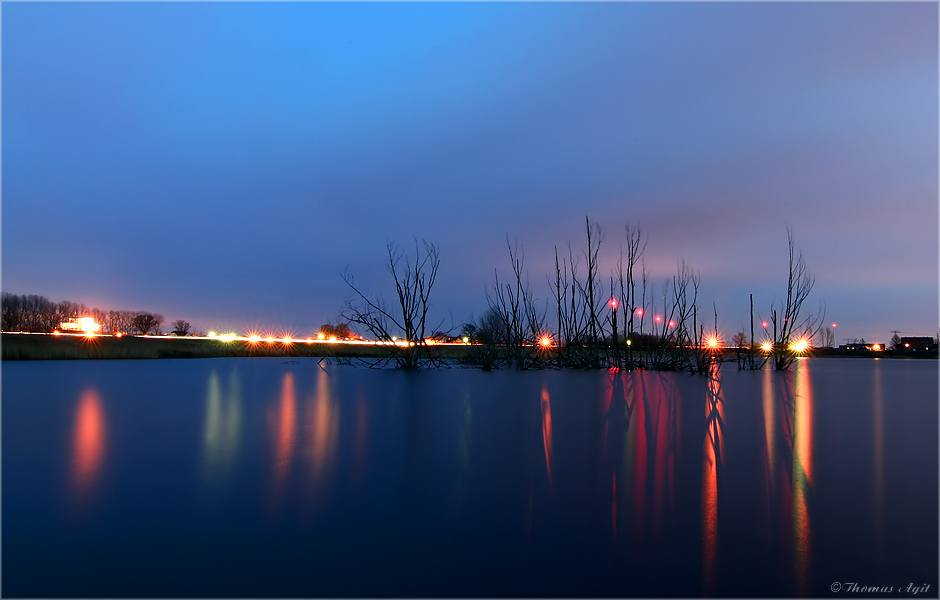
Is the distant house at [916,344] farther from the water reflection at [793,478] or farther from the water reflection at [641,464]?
the water reflection at [641,464]

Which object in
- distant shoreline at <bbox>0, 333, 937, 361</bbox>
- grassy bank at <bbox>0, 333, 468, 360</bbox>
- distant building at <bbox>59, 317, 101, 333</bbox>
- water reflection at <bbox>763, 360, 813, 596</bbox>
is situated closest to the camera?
water reflection at <bbox>763, 360, 813, 596</bbox>

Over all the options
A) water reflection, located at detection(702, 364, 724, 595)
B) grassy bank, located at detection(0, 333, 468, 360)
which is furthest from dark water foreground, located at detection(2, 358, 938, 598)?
grassy bank, located at detection(0, 333, 468, 360)

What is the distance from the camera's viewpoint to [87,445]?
5.29 meters

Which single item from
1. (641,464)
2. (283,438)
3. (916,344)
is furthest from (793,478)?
(916,344)

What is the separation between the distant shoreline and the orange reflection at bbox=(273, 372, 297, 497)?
1038 centimetres

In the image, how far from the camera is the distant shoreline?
74.4 ft

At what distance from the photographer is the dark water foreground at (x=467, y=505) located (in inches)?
94.0

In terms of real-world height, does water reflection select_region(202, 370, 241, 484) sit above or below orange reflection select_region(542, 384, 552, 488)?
below

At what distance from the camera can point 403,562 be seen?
8.24ft

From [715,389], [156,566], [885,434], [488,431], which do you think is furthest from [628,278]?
[156,566]

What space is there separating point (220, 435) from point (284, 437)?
0.75m

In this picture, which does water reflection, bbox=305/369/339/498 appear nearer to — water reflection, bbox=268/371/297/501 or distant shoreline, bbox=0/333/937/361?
water reflection, bbox=268/371/297/501

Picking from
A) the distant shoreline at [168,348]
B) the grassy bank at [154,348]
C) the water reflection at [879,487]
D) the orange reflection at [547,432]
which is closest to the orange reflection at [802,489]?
the water reflection at [879,487]

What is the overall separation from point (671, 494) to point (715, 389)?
28.9ft
